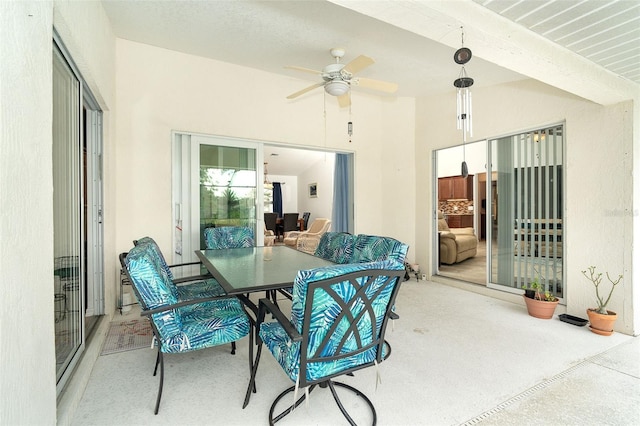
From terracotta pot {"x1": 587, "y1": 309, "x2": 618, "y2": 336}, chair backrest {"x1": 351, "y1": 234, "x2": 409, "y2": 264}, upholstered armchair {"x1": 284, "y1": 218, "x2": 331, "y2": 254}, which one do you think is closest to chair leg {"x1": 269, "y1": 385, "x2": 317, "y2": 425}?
chair backrest {"x1": 351, "y1": 234, "x2": 409, "y2": 264}

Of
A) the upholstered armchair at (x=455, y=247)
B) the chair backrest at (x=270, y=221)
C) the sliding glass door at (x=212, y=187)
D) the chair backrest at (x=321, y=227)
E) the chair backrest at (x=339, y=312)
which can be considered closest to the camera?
the chair backrest at (x=339, y=312)

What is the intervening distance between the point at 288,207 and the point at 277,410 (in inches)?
363

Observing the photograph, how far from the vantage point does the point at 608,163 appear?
2875mm

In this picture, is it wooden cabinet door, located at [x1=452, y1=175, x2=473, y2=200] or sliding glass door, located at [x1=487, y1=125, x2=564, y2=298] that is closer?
sliding glass door, located at [x1=487, y1=125, x2=564, y2=298]

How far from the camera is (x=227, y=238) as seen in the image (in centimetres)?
352

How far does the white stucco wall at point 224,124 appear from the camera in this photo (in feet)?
11.2

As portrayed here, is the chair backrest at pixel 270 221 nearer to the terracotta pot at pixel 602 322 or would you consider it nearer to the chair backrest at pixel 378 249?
the chair backrest at pixel 378 249

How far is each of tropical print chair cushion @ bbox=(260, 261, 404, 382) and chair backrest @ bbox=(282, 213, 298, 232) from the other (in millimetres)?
7661

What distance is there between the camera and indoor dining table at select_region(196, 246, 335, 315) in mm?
1745

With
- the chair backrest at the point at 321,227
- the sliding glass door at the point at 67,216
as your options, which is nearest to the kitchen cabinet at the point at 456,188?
the chair backrest at the point at 321,227

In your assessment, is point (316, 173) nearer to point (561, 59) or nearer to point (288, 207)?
point (288, 207)

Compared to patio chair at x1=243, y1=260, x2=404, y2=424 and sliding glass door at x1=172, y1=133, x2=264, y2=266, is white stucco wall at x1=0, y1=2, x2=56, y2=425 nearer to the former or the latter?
patio chair at x1=243, y1=260, x2=404, y2=424

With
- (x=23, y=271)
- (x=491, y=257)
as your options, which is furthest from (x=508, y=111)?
(x=23, y=271)

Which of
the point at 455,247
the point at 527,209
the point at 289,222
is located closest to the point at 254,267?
the point at 527,209
